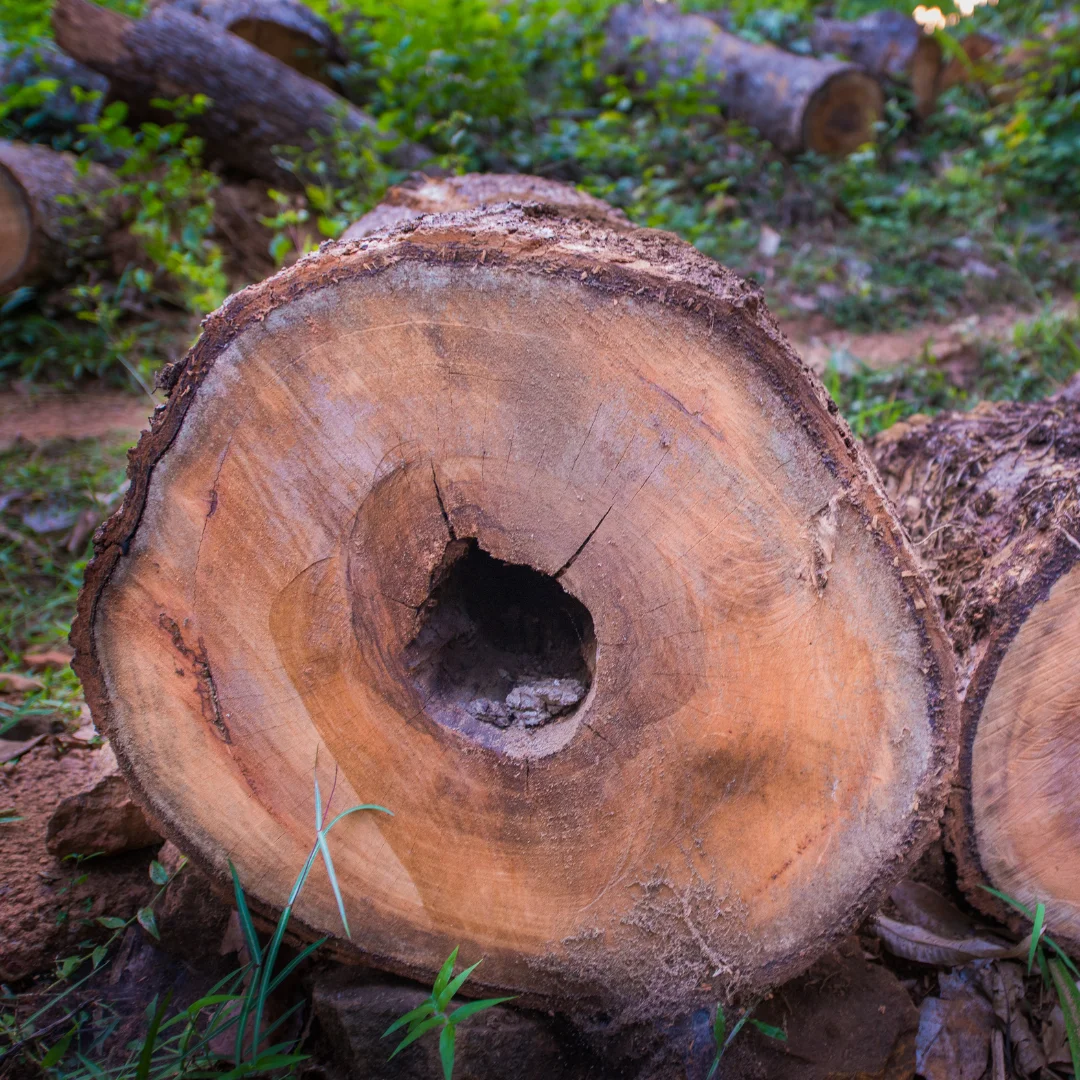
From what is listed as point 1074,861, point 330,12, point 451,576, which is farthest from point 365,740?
point 330,12

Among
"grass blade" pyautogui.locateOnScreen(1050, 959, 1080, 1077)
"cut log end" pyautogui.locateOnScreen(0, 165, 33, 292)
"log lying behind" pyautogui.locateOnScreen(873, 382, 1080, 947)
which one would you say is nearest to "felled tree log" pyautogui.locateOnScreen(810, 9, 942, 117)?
"cut log end" pyautogui.locateOnScreen(0, 165, 33, 292)

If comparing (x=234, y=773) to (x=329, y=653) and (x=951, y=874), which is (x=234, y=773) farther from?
(x=951, y=874)

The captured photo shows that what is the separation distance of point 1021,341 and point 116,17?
494cm

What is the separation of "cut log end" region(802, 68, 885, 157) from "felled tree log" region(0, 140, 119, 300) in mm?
4205

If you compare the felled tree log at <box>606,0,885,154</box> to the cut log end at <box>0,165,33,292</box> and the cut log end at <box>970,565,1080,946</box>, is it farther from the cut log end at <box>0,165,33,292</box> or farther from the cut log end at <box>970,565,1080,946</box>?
the cut log end at <box>970,565,1080,946</box>

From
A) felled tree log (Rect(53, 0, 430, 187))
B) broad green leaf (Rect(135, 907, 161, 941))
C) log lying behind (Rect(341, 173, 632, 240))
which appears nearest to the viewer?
broad green leaf (Rect(135, 907, 161, 941))

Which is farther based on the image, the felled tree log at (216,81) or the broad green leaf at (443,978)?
the felled tree log at (216,81)

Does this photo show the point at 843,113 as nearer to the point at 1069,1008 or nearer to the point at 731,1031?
the point at 1069,1008

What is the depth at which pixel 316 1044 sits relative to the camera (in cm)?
145

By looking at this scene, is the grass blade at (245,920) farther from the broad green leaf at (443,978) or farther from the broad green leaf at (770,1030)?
the broad green leaf at (770,1030)

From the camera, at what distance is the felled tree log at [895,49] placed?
19.5 ft

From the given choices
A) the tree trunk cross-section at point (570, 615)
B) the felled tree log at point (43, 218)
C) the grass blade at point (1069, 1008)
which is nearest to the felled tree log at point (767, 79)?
the felled tree log at point (43, 218)

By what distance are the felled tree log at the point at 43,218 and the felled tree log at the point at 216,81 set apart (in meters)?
0.74

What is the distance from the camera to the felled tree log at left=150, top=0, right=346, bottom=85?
5.23 metres
